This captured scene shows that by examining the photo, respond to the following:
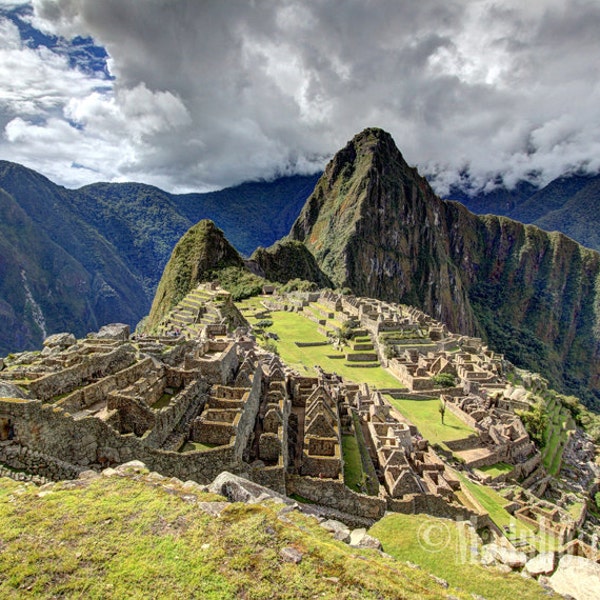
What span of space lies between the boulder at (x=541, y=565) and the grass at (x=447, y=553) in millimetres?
460

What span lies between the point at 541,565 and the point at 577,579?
2.34 ft

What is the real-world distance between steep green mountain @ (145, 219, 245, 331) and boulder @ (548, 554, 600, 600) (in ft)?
260

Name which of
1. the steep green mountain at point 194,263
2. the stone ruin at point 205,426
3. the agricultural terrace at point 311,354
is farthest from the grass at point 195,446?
the steep green mountain at point 194,263

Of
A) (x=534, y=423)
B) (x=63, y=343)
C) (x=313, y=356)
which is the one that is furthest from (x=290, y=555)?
(x=313, y=356)

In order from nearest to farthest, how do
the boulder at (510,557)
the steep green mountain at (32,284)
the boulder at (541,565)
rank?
the boulder at (541,565) < the boulder at (510,557) < the steep green mountain at (32,284)

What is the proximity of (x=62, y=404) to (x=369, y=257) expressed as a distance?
189605 mm

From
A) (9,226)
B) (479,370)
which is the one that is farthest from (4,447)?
(9,226)

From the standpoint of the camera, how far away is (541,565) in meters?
8.98

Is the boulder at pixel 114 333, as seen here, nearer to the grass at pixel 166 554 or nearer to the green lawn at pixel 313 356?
the green lawn at pixel 313 356

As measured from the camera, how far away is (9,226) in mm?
123688

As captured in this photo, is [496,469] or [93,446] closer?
→ [93,446]

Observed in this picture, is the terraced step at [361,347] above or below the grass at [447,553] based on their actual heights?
above

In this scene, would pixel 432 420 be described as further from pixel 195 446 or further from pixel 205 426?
pixel 195 446

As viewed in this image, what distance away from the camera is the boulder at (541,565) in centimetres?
880
